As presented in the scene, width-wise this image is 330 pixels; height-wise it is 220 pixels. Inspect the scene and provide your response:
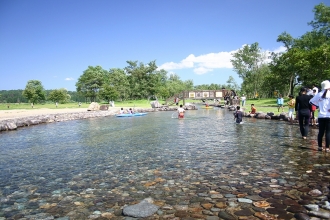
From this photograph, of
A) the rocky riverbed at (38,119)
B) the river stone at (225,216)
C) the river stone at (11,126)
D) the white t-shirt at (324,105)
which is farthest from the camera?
the rocky riverbed at (38,119)

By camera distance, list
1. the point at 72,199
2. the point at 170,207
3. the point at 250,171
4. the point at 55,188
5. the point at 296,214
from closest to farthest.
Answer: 1. the point at 296,214
2. the point at 170,207
3. the point at 72,199
4. the point at 55,188
5. the point at 250,171

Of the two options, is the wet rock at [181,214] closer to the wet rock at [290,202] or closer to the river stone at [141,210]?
the river stone at [141,210]

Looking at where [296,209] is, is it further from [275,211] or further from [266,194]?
[266,194]

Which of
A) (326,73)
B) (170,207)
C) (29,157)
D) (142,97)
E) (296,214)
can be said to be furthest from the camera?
(142,97)

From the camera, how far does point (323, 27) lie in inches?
2206

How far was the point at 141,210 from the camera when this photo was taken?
4.98m

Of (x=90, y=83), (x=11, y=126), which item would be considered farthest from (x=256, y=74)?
(x=11, y=126)

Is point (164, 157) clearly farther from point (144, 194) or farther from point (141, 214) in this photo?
point (141, 214)

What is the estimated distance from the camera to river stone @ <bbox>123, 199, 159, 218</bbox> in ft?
15.8

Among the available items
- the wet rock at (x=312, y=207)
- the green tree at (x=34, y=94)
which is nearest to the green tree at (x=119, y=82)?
the green tree at (x=34, y=94)

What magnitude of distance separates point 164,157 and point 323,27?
212 feet

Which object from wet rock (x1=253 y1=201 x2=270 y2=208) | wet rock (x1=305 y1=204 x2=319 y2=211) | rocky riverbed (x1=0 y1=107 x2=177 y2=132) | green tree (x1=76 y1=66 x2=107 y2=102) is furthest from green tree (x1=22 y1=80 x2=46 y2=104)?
wet rock (x1=305 y1=204 x2=319 y2=211)

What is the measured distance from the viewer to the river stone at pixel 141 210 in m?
4.82

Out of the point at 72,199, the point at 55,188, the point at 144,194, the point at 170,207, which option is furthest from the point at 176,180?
the point at 55,188
